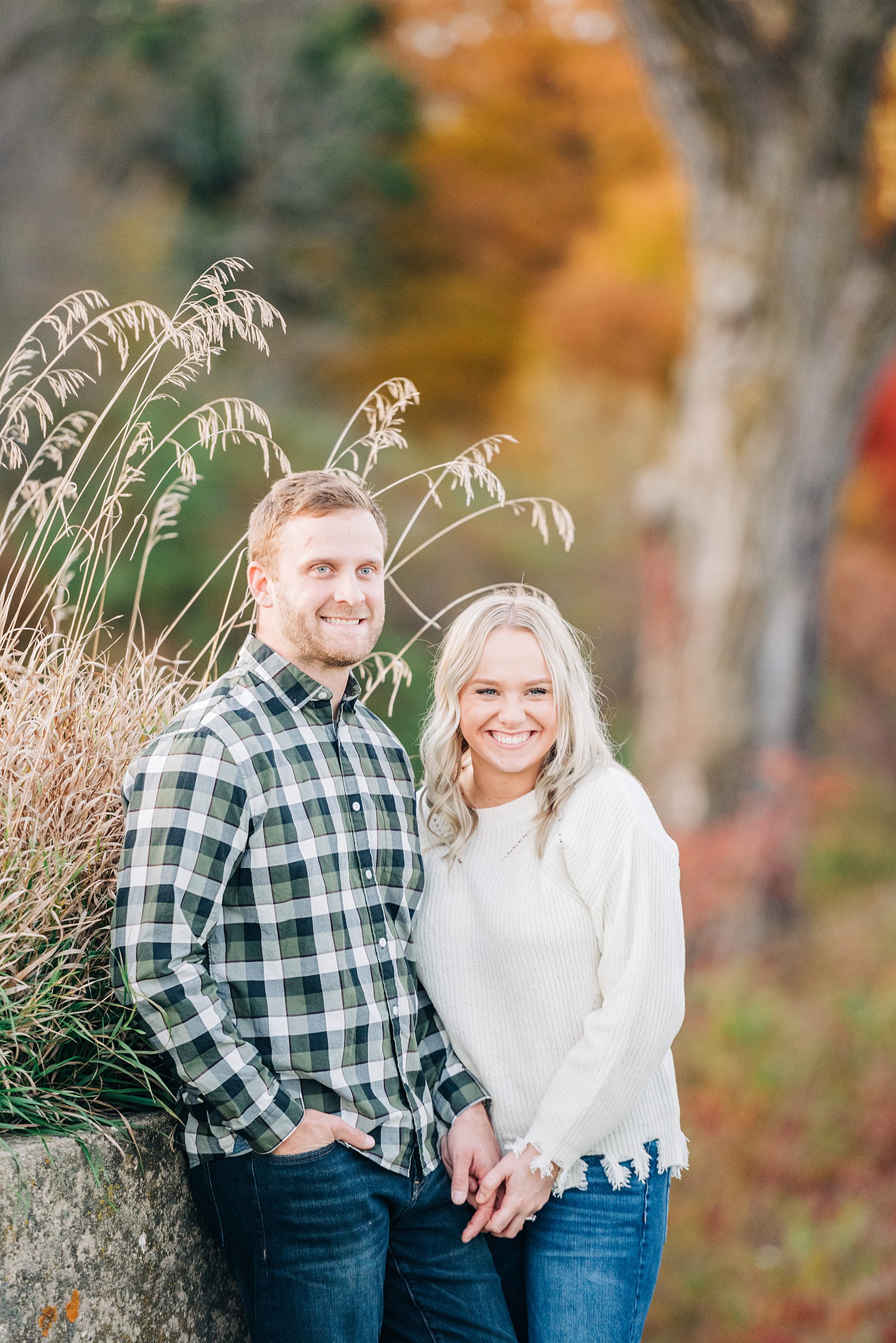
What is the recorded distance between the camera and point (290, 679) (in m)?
1.80

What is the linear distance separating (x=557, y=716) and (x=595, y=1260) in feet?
2.62

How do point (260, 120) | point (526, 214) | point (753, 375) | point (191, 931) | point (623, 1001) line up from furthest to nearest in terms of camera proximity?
point (526, 214), point (260, 120), point (753, 375), point (623, 1001), point (191, 931)

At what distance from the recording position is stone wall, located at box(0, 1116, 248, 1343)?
155cm

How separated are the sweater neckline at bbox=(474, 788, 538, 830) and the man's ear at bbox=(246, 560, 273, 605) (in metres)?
0.48

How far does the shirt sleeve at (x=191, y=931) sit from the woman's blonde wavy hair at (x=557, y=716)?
465mm

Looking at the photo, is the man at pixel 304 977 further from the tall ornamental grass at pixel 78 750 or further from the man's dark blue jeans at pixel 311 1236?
the tall ornamental grass at pixel 78 750

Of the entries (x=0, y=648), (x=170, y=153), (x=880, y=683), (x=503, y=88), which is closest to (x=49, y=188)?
(x=170, y=153)

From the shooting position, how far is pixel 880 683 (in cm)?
1066

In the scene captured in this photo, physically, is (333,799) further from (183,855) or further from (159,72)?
(159,72)

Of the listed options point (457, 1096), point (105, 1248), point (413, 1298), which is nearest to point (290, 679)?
point (457, 1096)

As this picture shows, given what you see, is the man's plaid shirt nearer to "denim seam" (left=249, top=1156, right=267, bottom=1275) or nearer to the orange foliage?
"denim seam" (left=249, top=1156, right=267, bottom=1275)

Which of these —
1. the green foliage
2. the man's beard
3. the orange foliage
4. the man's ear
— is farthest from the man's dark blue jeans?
the orange foliage

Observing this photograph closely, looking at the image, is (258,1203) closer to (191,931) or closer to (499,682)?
(191,931)

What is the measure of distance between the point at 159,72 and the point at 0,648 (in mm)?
9802
